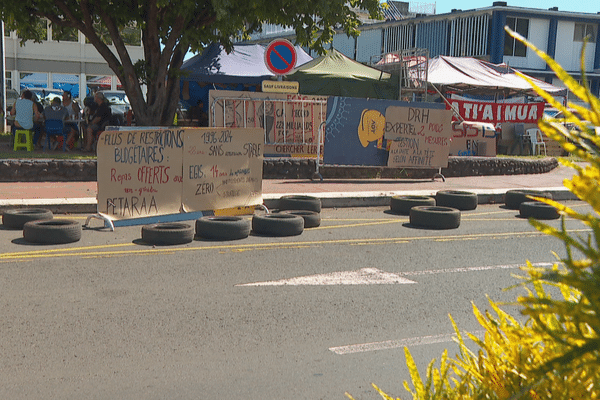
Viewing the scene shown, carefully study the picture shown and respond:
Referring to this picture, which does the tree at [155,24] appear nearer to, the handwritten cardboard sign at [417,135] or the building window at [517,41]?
the handwritten cardboard sign at [417,135]

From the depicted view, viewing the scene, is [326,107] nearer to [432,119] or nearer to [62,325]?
[432,119]

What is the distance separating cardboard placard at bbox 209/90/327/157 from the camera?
581 inches

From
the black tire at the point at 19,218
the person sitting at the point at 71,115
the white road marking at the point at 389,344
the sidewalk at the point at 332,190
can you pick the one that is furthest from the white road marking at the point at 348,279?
the person sitting at the point at 71,115

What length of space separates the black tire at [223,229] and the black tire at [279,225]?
13.4 inches

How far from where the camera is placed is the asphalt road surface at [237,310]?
4035 mm

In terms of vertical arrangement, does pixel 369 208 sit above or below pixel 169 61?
below

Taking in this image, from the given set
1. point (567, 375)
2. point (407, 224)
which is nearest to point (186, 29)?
point (407, 224)

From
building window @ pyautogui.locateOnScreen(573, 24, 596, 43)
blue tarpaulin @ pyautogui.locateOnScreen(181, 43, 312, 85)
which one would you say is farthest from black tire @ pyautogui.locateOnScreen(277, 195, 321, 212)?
building window @ pyautogui.locateOnScreen(573, 24, 596, 43)

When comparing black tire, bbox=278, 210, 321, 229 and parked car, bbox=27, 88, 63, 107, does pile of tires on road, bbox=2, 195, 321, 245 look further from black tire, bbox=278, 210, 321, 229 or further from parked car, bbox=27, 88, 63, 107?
parked car, bbox=27, 88, 63, 107

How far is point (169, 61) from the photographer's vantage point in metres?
17.5

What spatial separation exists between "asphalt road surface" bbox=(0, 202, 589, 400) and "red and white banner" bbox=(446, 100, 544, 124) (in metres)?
13.6

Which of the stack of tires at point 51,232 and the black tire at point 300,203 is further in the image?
the black tire at point 300,203

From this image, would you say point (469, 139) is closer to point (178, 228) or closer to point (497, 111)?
point (497, 111)

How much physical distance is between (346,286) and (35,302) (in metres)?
2.78
